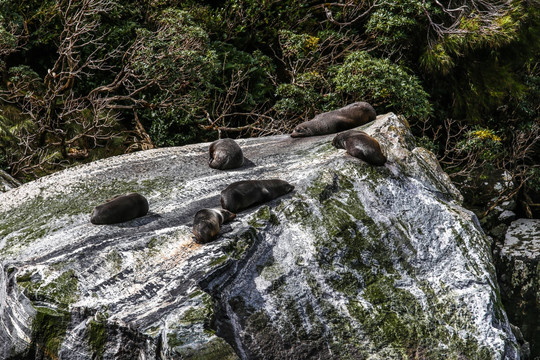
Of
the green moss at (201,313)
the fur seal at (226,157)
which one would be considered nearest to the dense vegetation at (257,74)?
the fur seal at (226,157)

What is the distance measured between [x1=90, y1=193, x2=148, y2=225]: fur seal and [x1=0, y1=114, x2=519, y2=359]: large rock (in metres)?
0.09

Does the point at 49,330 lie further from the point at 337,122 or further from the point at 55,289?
the point at 337,122

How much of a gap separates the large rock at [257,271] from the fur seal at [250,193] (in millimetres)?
99

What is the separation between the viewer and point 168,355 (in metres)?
3.48

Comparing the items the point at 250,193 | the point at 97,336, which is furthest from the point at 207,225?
the point at 97,336

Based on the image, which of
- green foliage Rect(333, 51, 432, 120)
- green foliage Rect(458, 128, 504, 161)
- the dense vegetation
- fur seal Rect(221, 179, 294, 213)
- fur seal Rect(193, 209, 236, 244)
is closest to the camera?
fur seal Rect(193, 209, 236, 244)

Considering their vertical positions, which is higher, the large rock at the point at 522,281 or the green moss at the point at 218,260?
the green moss at the point at 218,260

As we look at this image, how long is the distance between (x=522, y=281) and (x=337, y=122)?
5.30 metres

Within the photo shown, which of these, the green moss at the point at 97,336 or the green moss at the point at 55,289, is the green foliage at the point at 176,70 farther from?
the green moss at the point at 97,336

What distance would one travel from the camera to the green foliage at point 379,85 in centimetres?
975

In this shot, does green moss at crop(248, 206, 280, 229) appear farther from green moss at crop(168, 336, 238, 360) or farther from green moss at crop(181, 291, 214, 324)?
green moss at crop(168, 336, 238, 360)

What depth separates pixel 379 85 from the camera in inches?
383

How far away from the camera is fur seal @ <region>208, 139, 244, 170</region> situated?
18.4 ft

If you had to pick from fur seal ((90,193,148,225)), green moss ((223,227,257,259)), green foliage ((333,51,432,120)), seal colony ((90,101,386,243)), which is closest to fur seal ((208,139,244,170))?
seal colony ((90,101,386,243))
